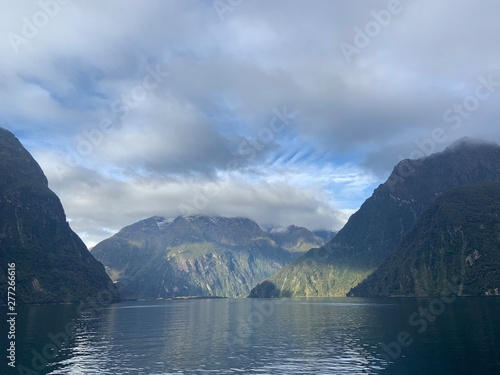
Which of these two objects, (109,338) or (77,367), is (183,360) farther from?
(109,338)

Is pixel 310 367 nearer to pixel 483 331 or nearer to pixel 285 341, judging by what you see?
pixel 285 341

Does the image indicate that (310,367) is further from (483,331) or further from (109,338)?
(109,338)

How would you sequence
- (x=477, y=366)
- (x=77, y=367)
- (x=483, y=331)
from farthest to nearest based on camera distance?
(x=483, y=331), (x=77, y=367), (x=477, y=366)

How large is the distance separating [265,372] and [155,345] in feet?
179

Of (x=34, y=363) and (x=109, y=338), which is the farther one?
(x=109, y=338)

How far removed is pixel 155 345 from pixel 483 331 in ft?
325

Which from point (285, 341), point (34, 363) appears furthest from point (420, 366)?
point (34, 363)

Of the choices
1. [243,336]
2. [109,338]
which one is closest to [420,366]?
[243,336]

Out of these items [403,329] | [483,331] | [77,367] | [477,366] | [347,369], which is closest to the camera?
[477,366]

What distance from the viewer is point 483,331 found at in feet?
392

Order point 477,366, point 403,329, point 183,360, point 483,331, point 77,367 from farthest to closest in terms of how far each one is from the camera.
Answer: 1. point 403,329
2. point 483,331
3. point 183,360
4. point 77,367
5. point 477,366

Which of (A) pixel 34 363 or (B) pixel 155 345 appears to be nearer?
(A) pixel 34 363

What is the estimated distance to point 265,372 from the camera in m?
81.8

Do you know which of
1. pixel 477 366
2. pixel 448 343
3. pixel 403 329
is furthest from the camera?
pixel 403 329
